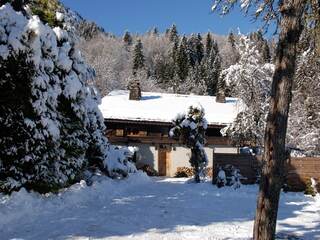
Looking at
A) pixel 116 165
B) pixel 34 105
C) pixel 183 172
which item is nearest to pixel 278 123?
pixel 34 105

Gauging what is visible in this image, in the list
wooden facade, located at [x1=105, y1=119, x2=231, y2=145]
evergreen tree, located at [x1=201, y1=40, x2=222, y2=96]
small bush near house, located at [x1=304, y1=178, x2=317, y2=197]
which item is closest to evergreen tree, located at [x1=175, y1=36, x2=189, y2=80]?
evergreen tree, located at [x1=201, y1=40, x2=222, y2=96]

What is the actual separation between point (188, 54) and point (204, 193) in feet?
275

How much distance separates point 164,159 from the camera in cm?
3841

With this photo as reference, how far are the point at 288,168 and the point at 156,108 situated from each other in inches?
841

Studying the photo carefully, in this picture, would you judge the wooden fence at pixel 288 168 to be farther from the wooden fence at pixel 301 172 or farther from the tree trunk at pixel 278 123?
the tree trunk at pixel 278 123

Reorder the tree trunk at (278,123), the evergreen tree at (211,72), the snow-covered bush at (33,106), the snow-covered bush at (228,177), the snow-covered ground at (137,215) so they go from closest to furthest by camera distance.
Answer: the tree trunk at (278,123) < the snow-covered ground at (137,215) < the snow-covered bush at (33,106) < the snow-covered bush at (228,177) < the evergreen tree at (211,72)

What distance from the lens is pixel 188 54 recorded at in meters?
100

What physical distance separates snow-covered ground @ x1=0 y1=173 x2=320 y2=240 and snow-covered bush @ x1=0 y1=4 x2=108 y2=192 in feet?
2.41

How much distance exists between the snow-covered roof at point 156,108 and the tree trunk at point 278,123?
28711mm

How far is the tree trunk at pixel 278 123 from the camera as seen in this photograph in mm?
7281

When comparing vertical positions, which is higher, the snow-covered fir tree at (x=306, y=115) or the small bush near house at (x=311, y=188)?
the snow-covered fir tree at (x=306, y=115)

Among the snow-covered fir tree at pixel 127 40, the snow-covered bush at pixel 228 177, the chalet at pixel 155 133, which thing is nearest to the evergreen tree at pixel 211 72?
the chalet at pixel 155 133

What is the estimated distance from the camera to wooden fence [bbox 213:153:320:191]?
20.2m

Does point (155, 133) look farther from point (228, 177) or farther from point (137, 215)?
point (137, 215)
